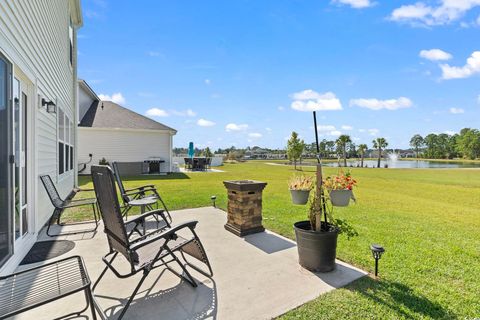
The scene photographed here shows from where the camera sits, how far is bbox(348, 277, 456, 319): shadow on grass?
7.24 ft

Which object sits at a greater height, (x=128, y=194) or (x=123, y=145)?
(x=123, y=145)

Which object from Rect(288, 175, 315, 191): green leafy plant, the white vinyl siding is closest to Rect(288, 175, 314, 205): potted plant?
Rect(288, 175, 315, 191): green leafy plant

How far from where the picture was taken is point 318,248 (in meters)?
2.87

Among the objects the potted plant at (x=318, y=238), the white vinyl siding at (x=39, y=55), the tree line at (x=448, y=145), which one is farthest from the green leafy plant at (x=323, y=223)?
the tree line at (x=448, y=145)

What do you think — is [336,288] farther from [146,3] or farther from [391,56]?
[391,56]

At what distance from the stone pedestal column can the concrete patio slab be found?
1.61 ft

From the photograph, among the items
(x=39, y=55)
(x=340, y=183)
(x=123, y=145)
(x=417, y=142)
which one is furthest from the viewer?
(x=417, y=142)

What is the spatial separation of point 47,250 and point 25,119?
1900 mm

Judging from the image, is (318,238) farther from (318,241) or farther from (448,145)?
(448,145)

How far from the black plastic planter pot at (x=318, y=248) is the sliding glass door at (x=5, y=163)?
318 centimetres

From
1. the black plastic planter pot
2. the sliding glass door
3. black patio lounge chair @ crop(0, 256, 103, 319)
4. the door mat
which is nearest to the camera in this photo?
black patio lounge chair @ crop(0, 256, 103, 319)

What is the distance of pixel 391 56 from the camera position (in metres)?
18.6

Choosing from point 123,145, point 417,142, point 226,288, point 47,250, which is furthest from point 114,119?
point 417,142

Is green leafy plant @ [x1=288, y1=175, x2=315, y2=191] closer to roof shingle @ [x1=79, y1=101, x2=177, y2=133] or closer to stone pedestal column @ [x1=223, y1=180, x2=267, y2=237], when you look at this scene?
stone pedestal column @ [x1=223, y1=180, x2=267, y2=237]
